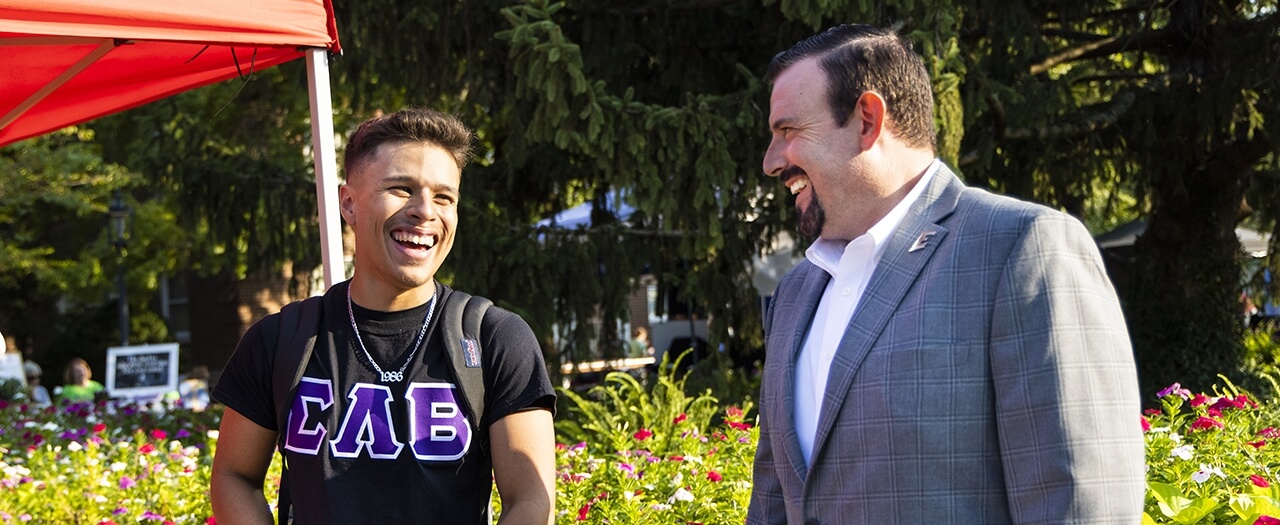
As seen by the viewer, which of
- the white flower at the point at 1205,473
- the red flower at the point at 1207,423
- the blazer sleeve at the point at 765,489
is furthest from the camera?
the red flower at the point at 1207,423

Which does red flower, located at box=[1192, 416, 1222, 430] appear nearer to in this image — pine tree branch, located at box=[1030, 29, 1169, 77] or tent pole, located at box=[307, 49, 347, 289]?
tent pole, located at box=[307, 49, 347, 289]

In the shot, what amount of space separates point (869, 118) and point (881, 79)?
6 centimetres

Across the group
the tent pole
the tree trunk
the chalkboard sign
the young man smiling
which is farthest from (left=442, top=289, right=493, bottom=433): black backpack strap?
the chalkboard sign

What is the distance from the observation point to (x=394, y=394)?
2.32m

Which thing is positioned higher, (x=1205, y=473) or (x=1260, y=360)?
(x=1205, y=473)

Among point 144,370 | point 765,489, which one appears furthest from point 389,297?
point 144,370

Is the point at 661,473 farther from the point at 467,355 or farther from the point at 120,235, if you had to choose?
the point at 120,235

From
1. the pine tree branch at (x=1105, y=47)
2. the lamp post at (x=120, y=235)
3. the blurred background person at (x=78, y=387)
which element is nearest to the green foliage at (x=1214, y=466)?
the pine tree branch at (x=1105, y=47)

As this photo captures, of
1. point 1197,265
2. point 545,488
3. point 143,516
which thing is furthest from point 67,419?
point 1197,265

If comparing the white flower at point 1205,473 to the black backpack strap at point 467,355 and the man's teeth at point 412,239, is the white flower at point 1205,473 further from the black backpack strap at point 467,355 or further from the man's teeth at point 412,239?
the man's teeth at point 412,239

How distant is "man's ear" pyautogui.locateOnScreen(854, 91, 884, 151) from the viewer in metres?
1.92

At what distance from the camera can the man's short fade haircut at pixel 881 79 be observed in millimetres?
1935

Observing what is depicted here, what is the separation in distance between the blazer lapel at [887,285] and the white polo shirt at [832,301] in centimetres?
2

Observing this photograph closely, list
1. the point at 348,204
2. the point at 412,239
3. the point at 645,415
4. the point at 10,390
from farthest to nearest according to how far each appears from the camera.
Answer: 1. the point at 10,390
2. the point at 645,415
3. the point at 348,204
4. the point at 412,239
